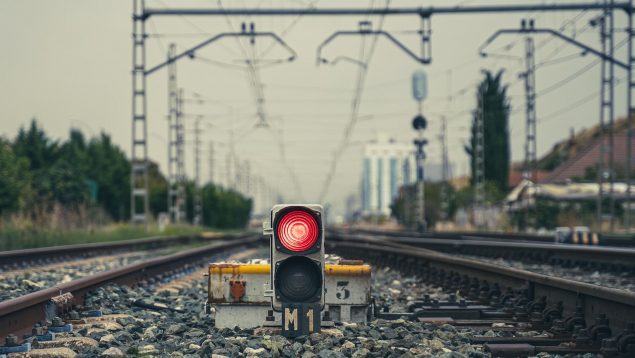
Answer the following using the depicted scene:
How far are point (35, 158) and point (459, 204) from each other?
3180 cm

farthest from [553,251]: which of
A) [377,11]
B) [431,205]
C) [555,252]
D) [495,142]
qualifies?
[495,142]

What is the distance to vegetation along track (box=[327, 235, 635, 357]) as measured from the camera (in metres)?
6.21

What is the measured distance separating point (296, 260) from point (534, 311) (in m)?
2.90

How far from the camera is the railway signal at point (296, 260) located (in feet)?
20.3

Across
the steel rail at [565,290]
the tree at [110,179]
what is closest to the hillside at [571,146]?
the tree at [110,179]

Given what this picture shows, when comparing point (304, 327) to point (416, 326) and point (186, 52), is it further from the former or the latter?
point (186, 52)

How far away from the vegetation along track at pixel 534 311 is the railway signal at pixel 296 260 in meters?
1.20

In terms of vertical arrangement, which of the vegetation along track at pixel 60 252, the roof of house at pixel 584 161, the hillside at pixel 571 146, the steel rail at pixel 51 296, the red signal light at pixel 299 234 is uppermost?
the hillside at pixel 571 146

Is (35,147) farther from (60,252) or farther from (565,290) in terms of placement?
(565,290)

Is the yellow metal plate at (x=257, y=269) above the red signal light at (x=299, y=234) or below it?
below

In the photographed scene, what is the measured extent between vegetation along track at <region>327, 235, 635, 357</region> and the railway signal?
1.20 metres

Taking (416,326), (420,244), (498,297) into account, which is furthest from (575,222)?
(416,326)

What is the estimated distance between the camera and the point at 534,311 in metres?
8.26

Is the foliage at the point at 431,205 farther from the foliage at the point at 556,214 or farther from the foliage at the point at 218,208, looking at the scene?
the foliage at the point at 556,214
